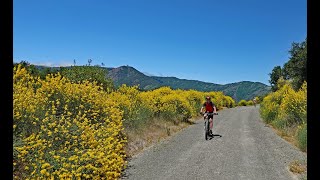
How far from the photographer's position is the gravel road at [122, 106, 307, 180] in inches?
374

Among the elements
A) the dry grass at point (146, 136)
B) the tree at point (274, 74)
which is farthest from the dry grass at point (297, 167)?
the tree at point (274, 74)

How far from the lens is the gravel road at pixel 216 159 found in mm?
9508

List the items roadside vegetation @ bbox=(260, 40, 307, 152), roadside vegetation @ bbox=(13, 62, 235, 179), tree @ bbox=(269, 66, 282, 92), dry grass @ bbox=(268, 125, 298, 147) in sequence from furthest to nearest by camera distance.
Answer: tree @ bbox=(269, 66, 282, 92) → dry grass @ bbox=(268, 125, 298, 147) → roadside vegetation @ bbox=(260, 40, 307, 152) → roadside vegetation @ bbox=(13, 62, 235, 179)

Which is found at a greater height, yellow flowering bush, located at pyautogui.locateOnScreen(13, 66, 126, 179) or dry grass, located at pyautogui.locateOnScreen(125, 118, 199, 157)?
yellow flowering bush, located at pyautogui.locateOnScreen(13, 66, 126, 179)

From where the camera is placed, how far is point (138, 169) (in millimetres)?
10328

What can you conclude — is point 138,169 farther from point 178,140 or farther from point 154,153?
point 178,140

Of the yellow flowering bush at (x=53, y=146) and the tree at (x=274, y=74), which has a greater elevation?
the tree at (x=274, y=74)

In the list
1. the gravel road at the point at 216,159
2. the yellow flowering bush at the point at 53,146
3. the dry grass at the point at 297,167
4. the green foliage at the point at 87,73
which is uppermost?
the green foliage at the point at 87,73

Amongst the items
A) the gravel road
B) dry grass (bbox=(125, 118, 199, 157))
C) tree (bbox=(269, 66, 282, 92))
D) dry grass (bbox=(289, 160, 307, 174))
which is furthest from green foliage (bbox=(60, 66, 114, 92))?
tree (bbox=(269, 66, 282, 92))

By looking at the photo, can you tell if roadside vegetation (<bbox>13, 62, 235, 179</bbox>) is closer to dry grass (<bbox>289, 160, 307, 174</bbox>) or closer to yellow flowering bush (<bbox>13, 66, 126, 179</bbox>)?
yellow flowering bush (<bbox>13, 66, 126, 179</bbox>)

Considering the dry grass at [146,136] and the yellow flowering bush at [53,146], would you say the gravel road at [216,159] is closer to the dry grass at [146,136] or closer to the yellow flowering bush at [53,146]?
the dry grass at [146,136]
